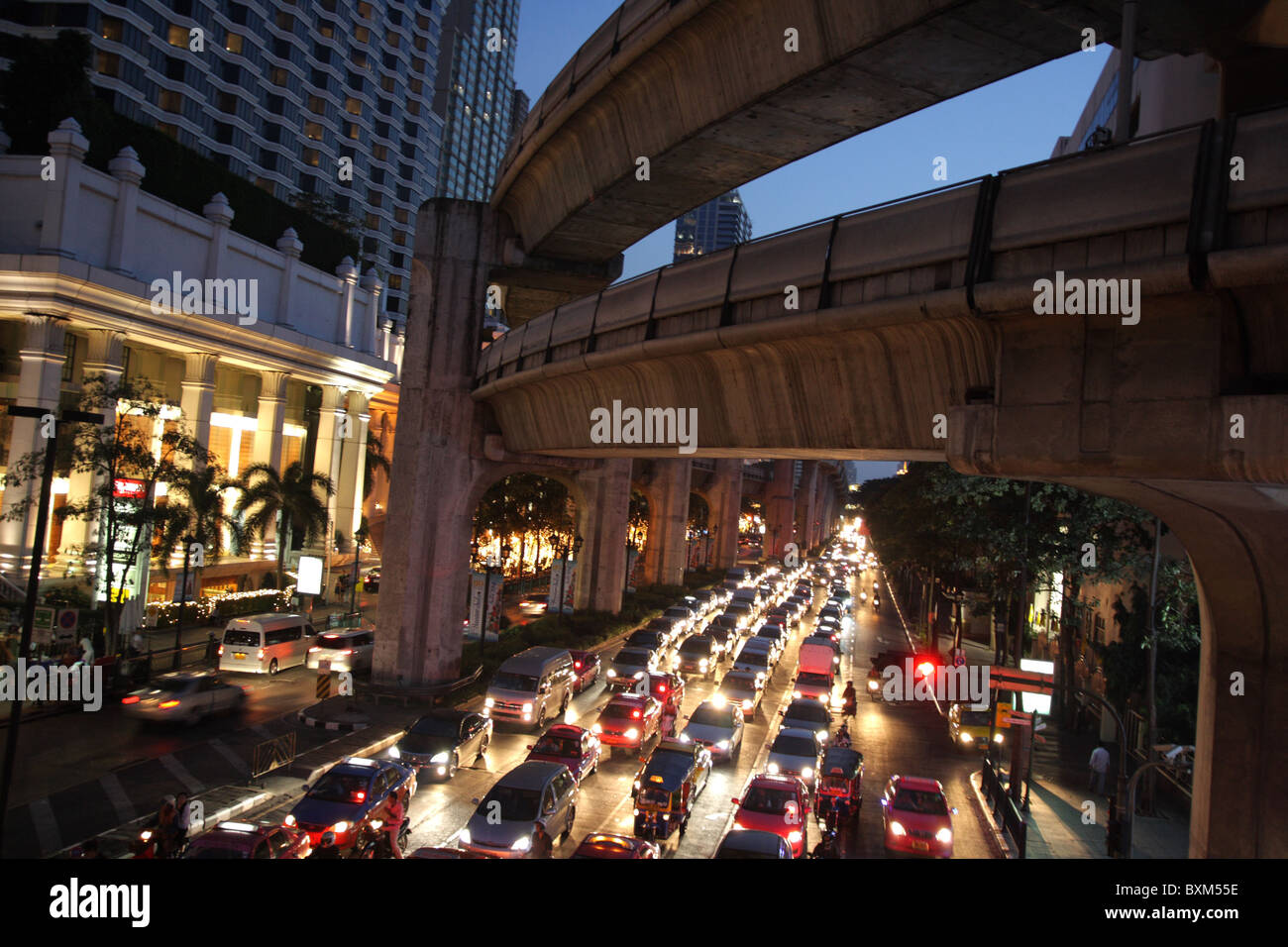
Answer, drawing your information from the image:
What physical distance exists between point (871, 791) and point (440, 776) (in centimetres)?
1004

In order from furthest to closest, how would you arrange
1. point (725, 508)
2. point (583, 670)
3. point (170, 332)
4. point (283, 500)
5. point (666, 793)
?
1. point (725, 508)
2. point (170, 332)
3. point (283, 500)
4. point (583, 670)
5. point (666, 793)

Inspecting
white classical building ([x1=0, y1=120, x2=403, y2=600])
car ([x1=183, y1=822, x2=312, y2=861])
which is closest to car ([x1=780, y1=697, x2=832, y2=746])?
car ([x1=183, y1=822, x2=312, y2=861])

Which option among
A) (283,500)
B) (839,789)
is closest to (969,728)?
(839,789)

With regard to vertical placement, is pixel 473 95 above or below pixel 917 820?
above

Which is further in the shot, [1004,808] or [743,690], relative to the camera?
[743,690]

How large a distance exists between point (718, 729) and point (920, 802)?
6.31 meters

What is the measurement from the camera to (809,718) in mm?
24484

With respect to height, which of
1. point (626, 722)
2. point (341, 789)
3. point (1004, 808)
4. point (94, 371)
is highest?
point (94, 371)

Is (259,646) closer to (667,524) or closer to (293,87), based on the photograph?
(667,524)

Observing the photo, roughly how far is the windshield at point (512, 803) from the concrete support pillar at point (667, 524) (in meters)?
48.4

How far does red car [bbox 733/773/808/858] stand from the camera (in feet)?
50.5

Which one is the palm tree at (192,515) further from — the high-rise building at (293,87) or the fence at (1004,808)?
the high-rise building at (293,87)

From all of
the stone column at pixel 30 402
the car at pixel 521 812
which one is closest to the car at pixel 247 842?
the car at pixel 521 812
